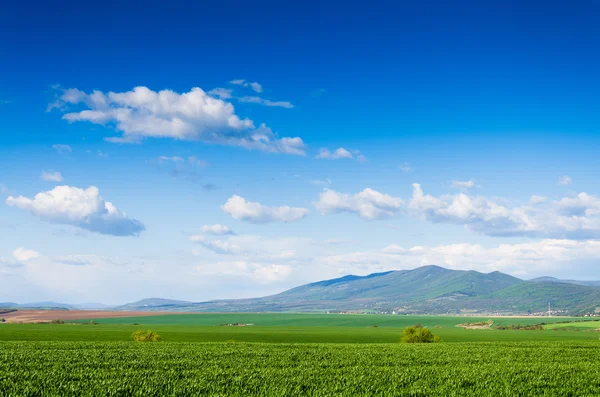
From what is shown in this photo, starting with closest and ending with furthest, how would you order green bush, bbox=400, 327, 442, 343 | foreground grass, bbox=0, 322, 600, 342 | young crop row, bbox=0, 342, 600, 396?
young crop row, bbox=0, 342, 600, 396 < green bush, bbox=400, 327, 442, 343 < foreground grass, bbox=0, 322, 600, 342

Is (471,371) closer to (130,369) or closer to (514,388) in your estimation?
(514,388)

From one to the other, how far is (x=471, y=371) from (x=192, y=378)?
14.9 meters

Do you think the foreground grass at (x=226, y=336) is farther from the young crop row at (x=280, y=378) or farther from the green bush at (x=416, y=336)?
the young crop row at (x=280, y=378)

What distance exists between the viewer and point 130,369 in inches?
1022

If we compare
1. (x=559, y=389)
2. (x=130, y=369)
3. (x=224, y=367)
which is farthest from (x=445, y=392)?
(x=130, y=369)

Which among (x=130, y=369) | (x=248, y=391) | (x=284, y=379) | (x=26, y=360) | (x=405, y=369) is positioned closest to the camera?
(x=248, y=391)

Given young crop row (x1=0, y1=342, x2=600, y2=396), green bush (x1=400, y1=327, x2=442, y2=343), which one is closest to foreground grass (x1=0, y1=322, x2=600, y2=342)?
green bush (x1=400, y1=327, x2=442, y2=343)

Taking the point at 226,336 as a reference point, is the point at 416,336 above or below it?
above

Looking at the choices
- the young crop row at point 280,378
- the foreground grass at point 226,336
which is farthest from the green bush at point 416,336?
the young crop row at point 280,378

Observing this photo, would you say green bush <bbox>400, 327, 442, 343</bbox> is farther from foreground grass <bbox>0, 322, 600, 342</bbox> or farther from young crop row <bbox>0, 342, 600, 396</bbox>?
young crop row <bbox>0, 342, 600, 396</bbox>

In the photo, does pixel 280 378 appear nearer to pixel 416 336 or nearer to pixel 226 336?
pixel 416 336

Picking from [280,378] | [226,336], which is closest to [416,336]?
[226,336]

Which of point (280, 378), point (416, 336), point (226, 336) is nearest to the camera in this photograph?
point (280, 378)

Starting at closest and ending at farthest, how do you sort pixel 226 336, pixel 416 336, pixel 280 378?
pixel 280 378
pixel 416 336
pixel 226 336
